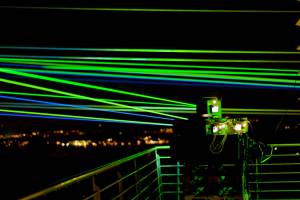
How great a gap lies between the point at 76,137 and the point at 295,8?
53.8m

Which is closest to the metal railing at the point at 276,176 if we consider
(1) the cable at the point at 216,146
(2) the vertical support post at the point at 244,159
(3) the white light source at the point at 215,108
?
(2) the vertical support post at the point at 244,159

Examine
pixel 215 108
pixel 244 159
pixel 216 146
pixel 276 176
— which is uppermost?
pixel 215 108

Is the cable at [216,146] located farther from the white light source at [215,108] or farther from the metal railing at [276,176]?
the metal railing at [276,176]

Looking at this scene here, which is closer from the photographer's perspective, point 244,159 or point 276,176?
point 244,159

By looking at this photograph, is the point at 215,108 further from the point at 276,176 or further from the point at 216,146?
the point at 276,176

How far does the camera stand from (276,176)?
17094 mm

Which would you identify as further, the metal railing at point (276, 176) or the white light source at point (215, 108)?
the white light source at point (215, 108)

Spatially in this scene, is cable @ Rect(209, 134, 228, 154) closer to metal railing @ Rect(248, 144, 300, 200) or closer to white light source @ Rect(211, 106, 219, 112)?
white light source @ Rect(211, 106, 219, 112)

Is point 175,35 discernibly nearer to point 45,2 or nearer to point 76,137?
point 45,2

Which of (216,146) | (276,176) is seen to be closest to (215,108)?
(216,146)

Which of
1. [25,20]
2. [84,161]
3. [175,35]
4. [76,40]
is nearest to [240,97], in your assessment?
[175,35]

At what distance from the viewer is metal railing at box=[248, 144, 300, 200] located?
405cm

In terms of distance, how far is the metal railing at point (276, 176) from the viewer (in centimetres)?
405

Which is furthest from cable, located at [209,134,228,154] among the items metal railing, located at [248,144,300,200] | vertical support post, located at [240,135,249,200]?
metal railing, located at [248,144,300,200]
